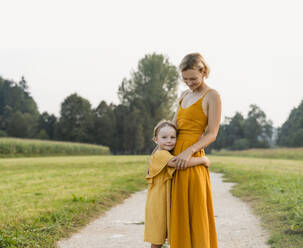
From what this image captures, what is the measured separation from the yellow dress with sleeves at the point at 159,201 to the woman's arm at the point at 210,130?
92mm

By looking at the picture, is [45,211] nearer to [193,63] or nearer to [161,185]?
[161,185]

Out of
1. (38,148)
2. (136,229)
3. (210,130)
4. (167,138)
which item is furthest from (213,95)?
(38,148)

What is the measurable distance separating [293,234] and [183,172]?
238 cm

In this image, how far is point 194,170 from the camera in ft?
9.29

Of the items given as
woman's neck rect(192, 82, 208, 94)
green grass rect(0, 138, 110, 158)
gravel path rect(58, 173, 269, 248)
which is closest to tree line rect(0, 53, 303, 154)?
green grass rect(0, 138, 110, 158)

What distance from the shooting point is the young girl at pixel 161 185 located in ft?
9.21

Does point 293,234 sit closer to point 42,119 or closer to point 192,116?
point 192,116

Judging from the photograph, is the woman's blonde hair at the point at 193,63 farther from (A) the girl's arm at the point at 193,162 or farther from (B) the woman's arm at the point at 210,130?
(A) the girl's arm at the point at 193,162

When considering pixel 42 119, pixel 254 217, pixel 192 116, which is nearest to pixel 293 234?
pixel 254 217

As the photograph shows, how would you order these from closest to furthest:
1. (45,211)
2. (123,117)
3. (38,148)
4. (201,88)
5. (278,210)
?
(201,88)
(45,211)
(278,210)
(38,148)
(123,117)

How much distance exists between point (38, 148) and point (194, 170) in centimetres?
2916

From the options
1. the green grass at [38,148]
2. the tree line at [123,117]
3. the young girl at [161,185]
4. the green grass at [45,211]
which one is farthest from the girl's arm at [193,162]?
the tree line at [123,117]

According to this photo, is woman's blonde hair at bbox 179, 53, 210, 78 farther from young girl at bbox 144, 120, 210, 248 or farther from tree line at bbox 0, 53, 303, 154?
tree line at bbox 0, 53, 303, 154

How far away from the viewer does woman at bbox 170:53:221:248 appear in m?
2.76
